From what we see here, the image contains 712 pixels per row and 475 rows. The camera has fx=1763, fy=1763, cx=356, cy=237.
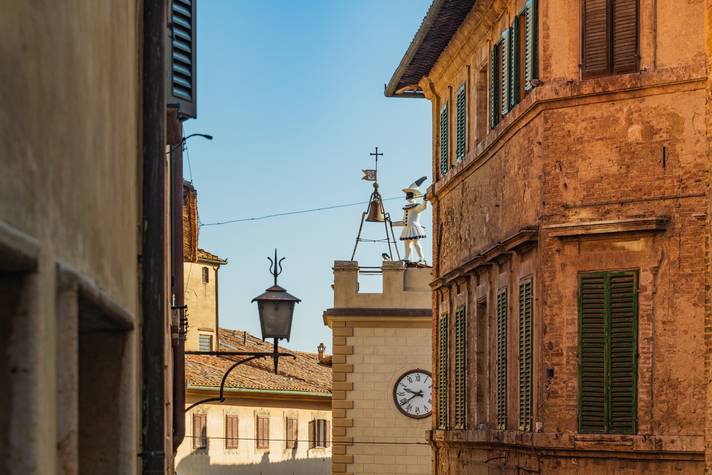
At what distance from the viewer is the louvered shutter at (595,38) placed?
20.0 metres

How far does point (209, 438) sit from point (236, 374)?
117 inches

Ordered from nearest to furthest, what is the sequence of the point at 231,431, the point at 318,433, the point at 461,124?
the point at 461,124
the point at 231,431
the point at 318,433

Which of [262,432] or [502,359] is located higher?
[502,359]

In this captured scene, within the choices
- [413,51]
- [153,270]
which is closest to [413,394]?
[413,51]

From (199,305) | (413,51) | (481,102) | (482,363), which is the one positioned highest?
(413,51)

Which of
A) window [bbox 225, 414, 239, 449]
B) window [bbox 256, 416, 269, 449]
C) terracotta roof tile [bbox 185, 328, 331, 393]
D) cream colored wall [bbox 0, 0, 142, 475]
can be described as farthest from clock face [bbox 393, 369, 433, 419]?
cream colored wall [bbox 0, 0, 142, 475]

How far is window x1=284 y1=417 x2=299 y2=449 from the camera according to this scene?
6962 cm

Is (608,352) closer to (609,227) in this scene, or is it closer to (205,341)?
(609,227)

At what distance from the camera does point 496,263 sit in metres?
23.4

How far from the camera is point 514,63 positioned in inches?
886

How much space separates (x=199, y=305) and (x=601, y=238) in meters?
54.8

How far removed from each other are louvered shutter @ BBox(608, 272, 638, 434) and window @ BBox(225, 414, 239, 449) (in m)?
47.9

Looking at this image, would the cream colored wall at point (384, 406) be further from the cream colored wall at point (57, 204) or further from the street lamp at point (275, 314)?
the cream colored wall at point (57, 204)

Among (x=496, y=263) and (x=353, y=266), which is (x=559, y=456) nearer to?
(x=496, y=263)
